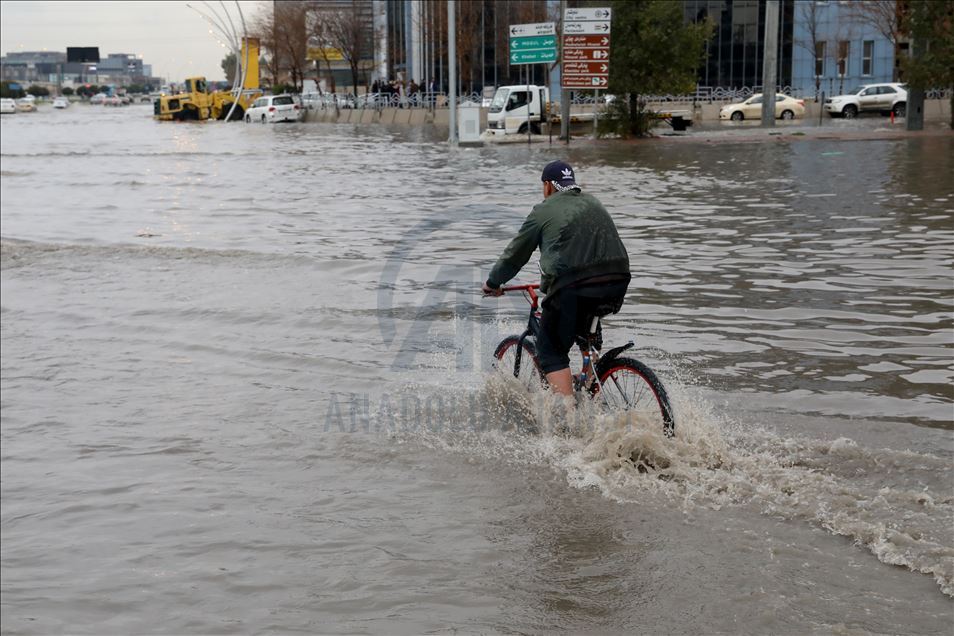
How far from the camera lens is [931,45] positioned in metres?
34.4

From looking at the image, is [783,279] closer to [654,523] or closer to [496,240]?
[496,240]

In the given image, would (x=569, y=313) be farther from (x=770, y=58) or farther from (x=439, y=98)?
(x=439, y=98)

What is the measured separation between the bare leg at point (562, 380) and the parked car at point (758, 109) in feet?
156

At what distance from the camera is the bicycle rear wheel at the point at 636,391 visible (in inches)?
238

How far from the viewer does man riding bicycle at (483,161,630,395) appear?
6156mm

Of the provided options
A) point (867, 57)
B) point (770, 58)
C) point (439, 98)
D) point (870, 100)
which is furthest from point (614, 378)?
point (867, 57)

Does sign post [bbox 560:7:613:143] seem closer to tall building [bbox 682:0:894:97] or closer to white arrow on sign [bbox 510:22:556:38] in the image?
white arrow on sign [bbox 510:22:556:38]

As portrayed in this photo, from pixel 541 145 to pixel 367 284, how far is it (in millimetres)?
23620

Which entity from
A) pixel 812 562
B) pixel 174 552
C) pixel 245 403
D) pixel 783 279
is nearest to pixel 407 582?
pixel 174 552

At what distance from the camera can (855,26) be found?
219 ft

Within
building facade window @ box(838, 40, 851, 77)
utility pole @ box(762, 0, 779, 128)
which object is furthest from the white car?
utility pole @ box(762, 0, 779, 128)

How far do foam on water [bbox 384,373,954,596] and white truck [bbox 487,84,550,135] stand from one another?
34300mm

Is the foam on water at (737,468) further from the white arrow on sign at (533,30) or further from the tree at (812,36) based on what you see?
the tree at (812,36)

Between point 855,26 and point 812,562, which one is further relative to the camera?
point 855,26
